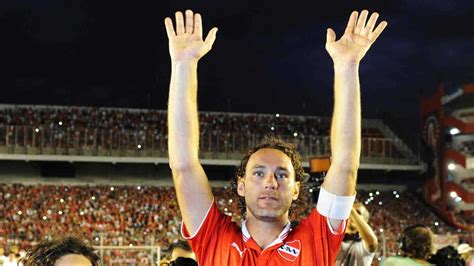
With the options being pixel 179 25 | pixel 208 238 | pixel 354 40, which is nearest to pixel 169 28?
pixel 179 25

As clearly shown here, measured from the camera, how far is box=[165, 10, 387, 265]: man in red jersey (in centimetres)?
316

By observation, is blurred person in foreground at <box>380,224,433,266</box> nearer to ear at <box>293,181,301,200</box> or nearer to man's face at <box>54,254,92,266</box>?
ear at <box>293,181,301,200</box>

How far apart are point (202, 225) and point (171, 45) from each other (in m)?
0.82

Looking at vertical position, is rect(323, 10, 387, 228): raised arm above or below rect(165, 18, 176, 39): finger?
below

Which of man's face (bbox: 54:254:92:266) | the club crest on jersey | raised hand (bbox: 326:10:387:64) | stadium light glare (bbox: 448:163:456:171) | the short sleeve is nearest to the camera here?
man's face (bbox: 54:254:92:266)

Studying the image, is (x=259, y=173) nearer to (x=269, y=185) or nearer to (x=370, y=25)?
(x=269, y=185)

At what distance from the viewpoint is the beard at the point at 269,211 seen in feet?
10.3

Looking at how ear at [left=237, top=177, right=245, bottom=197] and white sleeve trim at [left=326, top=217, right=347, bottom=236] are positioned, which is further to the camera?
ear at [left=237, top=177, right=245, bottom=197]

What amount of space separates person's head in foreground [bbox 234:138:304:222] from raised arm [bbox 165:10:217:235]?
0.19m

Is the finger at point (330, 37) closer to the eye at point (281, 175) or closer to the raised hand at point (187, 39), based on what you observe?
→ the raised hand at point (187, 39)

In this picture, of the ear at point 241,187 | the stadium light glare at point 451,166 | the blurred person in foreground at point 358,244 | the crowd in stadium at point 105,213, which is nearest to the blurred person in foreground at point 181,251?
the blurred person in foreground at point 358,244

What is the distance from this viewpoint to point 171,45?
11.3 ft

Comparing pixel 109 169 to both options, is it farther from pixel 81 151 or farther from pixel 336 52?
pixel 336 52

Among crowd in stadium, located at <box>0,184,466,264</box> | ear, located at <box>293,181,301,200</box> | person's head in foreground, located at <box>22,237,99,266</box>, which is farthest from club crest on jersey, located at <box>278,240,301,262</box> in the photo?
crowd in stadium, located at <box>0,184,466,264</box>
